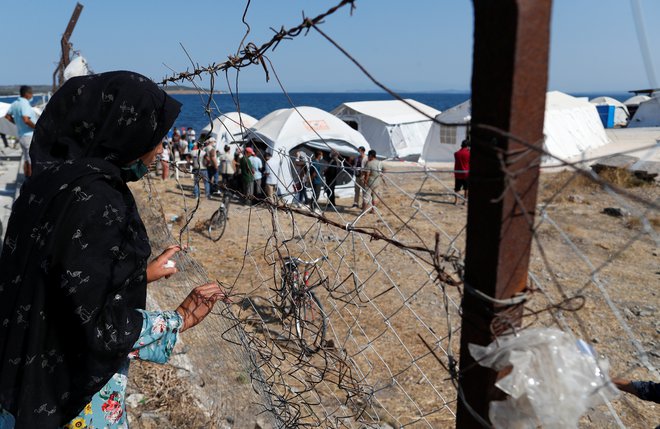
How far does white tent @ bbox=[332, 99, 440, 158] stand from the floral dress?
20.0 metres

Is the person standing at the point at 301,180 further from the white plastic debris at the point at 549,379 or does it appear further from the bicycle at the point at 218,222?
the bicycle at the point at 218,222

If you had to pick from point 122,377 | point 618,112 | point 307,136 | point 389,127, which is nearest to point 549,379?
point 122,377

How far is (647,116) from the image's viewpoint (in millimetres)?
30500

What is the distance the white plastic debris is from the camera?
957 mm

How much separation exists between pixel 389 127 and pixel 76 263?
69.5 ft

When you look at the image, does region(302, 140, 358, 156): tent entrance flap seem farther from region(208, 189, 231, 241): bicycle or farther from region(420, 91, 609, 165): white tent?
region(420, 91, 609, 165): white tent

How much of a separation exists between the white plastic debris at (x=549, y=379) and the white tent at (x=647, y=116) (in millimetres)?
34067

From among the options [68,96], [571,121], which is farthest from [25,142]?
[571,121]

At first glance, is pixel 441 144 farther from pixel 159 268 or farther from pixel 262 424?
pixel 159 268

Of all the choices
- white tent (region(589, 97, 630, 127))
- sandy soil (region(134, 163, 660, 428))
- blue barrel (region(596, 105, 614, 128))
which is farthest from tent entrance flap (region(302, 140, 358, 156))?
white tent (region(589, 97, 630, 127))

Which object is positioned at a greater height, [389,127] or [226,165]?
[226,165]

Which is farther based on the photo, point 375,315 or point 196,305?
point 375,315

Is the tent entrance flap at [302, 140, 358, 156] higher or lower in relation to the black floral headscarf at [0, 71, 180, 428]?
lower

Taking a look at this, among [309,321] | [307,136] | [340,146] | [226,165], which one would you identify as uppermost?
[309,321]
